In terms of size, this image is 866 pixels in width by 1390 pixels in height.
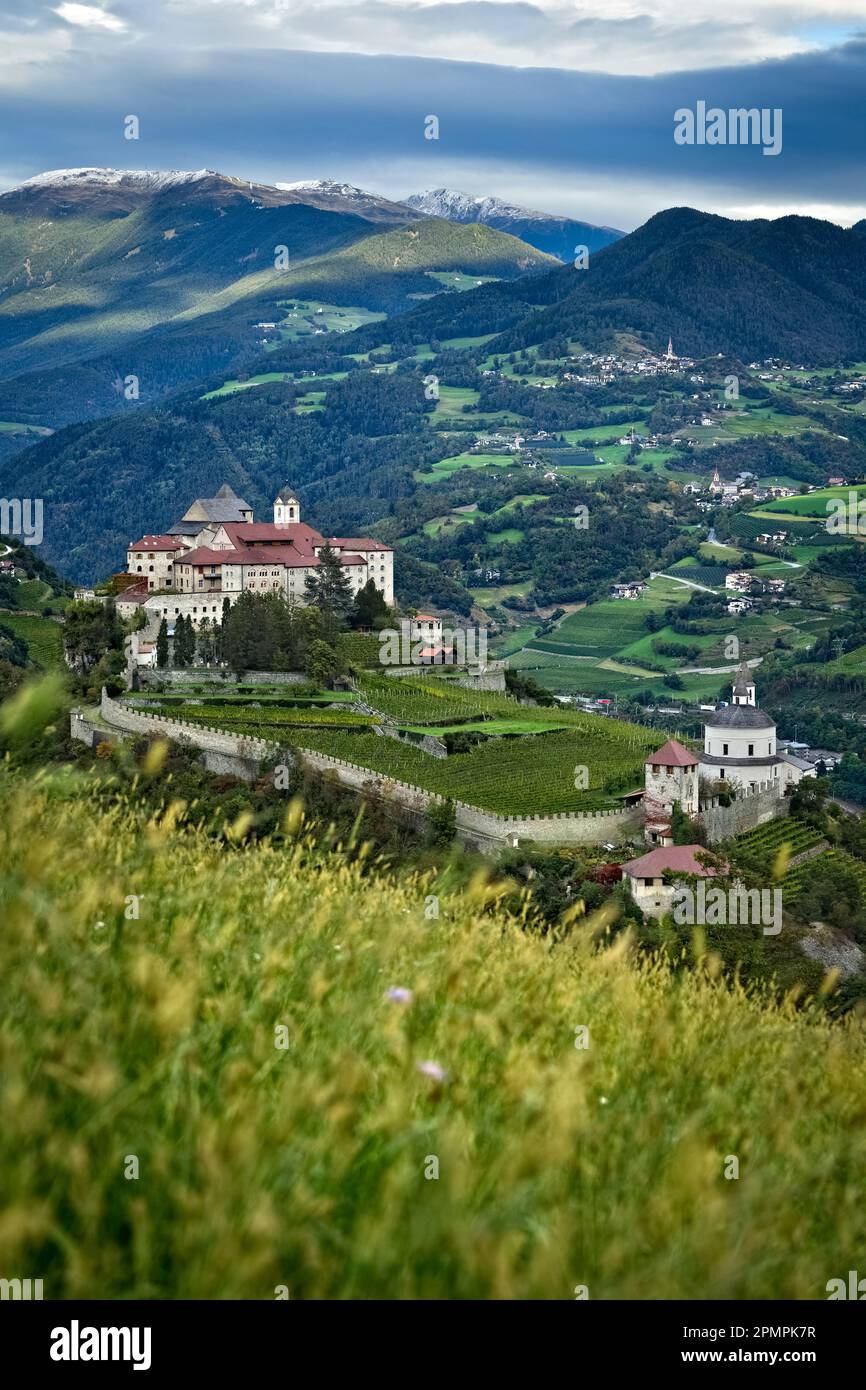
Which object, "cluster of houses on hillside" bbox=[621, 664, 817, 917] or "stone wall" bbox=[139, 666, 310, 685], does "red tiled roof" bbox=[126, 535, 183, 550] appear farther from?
"cluster of houses on hillside" bbox=[621, 664, 817, 917]

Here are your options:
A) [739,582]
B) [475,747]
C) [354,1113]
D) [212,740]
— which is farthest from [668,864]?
[739,582]

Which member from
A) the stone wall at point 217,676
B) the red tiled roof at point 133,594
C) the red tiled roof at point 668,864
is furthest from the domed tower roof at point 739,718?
the red tiled roof at point 133,594

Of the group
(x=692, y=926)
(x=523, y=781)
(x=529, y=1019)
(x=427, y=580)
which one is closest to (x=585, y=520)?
→ (x=427, y=580)

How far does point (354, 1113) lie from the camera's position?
673 cm

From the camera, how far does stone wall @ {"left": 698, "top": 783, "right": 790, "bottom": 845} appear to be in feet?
158

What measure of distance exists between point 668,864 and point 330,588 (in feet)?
94.6

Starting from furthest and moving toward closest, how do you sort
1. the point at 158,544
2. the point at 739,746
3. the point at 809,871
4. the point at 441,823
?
the point at 158,544 → the point at 739,746 → the point at 809,871 → the point at 441,823

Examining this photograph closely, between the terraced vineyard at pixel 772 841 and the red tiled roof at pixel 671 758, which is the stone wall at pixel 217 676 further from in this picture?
the terraced vineyard at pixel 772 841

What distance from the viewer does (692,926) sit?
3991cm

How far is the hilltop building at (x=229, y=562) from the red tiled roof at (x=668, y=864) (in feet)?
87.9

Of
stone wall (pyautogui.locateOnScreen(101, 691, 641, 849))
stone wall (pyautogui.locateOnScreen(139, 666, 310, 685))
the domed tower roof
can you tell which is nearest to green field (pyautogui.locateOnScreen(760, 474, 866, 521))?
stone wall (pyautogui.locateOnScreen(139, 666, 310, 685))

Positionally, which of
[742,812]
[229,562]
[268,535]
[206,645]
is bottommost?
[742,812]

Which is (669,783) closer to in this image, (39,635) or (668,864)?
(668,864)

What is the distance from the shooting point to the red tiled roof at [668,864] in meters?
41.7
